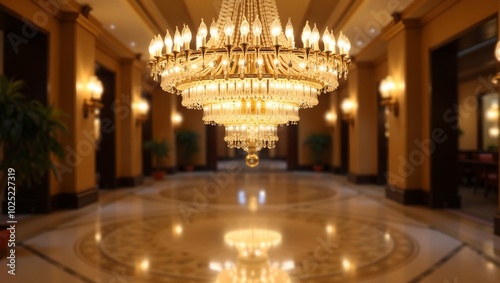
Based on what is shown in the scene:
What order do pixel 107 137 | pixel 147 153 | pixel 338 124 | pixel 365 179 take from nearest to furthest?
pixel 107 137 < pixel 365 179 < pixel 147 153 < pixel 338 124

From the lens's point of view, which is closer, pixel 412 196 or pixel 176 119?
pixel 412 196

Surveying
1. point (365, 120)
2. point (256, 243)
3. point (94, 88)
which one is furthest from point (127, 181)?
point (256, 243)

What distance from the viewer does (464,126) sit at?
45.5 ft

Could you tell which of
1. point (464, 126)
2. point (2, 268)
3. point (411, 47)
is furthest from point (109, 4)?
point (464, 126)

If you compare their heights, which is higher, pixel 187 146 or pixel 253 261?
pixel 187 146

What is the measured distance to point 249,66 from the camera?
3213mm

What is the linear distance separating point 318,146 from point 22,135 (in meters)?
12.3

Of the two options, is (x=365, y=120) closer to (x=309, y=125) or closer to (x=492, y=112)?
(x=492, y=112)

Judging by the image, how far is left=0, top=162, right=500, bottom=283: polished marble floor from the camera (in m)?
3.77

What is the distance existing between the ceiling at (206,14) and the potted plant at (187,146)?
665cm

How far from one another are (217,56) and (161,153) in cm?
1031

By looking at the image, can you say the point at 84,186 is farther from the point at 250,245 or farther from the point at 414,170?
the point at 414,170

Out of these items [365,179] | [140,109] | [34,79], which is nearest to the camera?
[34,79]

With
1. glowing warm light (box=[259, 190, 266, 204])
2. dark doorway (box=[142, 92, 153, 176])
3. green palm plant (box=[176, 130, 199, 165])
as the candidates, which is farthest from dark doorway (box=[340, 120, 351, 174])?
dark doorway (box=[142, 92, 153, 176])
